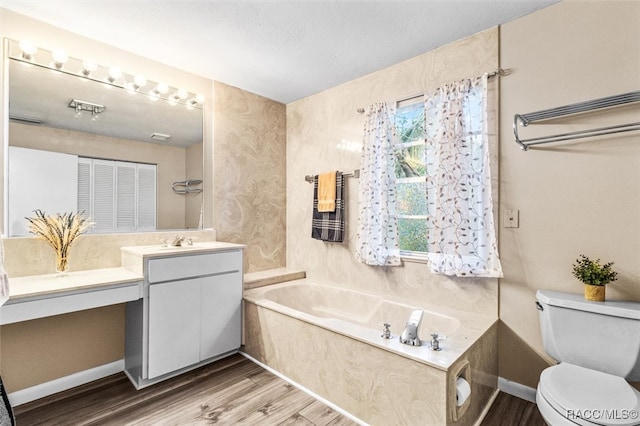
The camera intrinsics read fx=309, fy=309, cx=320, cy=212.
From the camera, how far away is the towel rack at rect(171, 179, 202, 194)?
8.67ft

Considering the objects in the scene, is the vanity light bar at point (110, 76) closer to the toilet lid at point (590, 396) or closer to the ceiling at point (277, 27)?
the ceiling at point (277, 27)

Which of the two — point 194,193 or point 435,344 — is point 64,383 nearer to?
point 194,193

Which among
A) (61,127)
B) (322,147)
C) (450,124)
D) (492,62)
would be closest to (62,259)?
(61,127)

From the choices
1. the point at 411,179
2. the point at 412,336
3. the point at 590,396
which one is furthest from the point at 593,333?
the point at 411,179

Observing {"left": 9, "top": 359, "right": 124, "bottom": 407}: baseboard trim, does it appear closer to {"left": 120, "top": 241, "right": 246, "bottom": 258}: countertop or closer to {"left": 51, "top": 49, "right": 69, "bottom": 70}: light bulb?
{"left": 120, "top": 241, "right": 246, "bottom": 258}: countertop

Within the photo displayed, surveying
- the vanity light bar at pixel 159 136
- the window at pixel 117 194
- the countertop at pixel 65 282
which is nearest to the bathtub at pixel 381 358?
the countertop at pixel 65 282

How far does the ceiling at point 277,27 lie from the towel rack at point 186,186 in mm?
968

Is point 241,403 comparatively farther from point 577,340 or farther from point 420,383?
point 577,340

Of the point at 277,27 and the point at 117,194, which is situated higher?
the point at 277,27

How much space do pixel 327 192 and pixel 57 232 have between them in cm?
203

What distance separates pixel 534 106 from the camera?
1914mm

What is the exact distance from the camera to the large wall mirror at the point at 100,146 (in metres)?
1.97

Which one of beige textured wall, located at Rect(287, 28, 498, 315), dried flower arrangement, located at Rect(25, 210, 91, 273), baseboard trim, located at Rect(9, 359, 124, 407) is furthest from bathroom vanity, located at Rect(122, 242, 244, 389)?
beige textured wall, located at Rect(287, 28, 498, 315)

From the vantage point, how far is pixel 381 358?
165 cm
